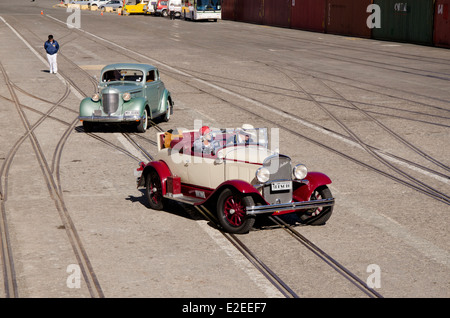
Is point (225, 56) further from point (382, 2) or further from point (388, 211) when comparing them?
point (388, 211)

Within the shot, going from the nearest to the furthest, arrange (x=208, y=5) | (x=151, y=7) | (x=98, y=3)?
(x=208, y=5)
(x=151, y=7)
(x=98, y=3)

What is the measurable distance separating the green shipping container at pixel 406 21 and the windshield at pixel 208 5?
2068cm

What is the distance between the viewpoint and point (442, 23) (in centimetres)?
4156

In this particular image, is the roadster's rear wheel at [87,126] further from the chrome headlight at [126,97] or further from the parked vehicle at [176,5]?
the parked vehicle at [176,5]

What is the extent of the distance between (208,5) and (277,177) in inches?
2249

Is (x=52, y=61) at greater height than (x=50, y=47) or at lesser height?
lesser

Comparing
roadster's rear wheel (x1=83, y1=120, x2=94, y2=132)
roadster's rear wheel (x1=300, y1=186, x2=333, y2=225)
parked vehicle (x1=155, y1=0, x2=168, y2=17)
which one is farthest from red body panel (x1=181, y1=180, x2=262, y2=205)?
parked vehicle (x1=155, y1=0, x2=168, y2=17)

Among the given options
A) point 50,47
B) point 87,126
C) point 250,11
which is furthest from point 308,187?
point 250,11

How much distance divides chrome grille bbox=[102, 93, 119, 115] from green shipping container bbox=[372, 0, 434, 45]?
2962cm

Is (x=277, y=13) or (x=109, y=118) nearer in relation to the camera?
(x=109, y=118)

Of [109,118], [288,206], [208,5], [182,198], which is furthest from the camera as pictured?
[208,5]

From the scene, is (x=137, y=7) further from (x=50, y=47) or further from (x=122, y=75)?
(x=122, y=75)

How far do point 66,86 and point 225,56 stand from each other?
465 inches

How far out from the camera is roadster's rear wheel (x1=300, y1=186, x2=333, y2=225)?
1044 cm
